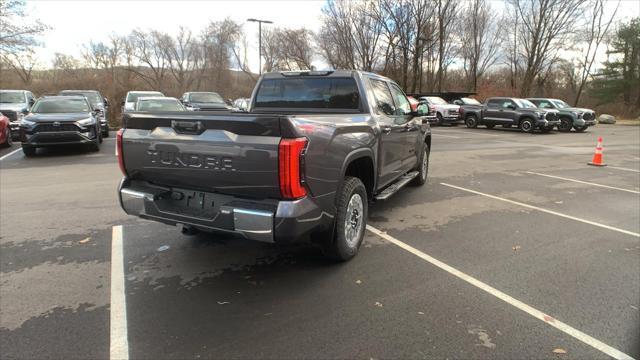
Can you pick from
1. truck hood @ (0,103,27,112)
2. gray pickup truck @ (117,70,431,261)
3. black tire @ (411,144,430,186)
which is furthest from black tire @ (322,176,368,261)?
truck hood @ (0,103,27,112)

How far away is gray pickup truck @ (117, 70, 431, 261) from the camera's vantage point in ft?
10.3

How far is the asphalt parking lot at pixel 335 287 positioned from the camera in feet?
9.37

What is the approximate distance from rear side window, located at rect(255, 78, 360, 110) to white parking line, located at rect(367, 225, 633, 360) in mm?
1779

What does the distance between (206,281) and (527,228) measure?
417 centimetres

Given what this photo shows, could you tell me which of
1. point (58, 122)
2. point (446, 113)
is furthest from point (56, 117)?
point (446, 113)

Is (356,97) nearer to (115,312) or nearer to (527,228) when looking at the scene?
(527,228)

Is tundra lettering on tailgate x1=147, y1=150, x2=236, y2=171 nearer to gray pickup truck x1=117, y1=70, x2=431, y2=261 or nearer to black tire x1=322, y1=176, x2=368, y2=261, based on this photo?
gray pickup truck x1=117, y1=70, x2=431, y2=261

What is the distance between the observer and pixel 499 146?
627 inches

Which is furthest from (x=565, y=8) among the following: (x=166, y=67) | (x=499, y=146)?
(x=166, y=67)

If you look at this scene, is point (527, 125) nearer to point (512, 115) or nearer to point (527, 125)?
point (527, 125)

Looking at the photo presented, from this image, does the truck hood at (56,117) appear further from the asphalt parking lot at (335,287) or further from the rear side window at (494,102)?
the rear side window at (494,102)

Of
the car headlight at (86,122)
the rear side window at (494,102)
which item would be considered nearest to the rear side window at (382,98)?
the car headlight at (86,122)

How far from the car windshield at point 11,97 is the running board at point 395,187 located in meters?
16.1

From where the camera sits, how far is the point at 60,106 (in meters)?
12.0
